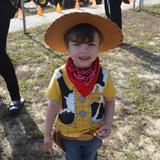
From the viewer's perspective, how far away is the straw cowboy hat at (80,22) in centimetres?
229

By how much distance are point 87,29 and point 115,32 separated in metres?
0.21

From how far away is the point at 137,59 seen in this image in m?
6.11

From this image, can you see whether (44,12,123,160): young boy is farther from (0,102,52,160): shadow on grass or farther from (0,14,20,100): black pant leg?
(0,14,20,100): black pant leg

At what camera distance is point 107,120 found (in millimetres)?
2596

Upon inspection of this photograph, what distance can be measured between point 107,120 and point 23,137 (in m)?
1.58

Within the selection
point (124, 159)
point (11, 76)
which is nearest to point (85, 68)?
point (124, 159)

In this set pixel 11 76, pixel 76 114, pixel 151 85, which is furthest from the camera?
pixel 151 85

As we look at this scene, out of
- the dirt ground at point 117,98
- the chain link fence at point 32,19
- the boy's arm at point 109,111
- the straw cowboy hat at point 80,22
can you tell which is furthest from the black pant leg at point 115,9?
the boy's arm at point 109,111

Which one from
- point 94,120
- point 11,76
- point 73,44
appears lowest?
point 11,76

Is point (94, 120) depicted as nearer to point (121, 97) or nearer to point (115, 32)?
point (115, 32)

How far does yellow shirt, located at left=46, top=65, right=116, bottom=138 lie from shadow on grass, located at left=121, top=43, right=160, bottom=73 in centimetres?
332

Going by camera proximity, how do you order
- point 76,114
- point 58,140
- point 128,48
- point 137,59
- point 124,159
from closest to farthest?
point 76,114 < point 58,140 < point 124,159 < point 137,59 < point 128,48

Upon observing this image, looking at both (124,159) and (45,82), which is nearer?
(124,159)

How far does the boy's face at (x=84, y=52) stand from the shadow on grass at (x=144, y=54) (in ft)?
11.5
